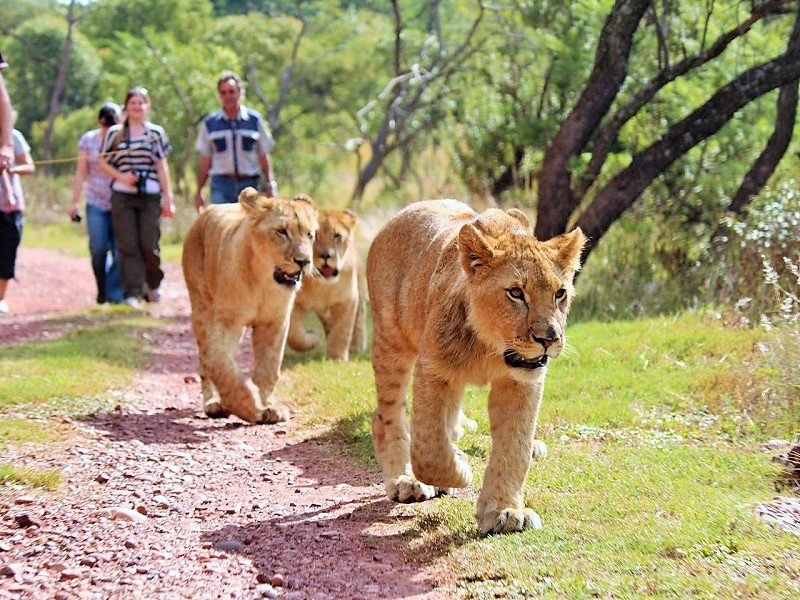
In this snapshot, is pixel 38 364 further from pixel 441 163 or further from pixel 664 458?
pixel 441 163

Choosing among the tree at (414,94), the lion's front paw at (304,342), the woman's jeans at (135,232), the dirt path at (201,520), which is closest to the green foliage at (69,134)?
the tree at (414,94)

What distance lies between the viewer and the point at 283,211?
6820 millimetres

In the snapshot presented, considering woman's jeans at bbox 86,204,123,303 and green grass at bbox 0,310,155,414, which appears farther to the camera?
woman's jeans at bbox 86,204,123,303

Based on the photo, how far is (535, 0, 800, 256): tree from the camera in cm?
895

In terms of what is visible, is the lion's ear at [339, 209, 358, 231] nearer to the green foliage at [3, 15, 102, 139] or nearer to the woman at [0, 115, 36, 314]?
the woman at [0, 115, 36, 314]

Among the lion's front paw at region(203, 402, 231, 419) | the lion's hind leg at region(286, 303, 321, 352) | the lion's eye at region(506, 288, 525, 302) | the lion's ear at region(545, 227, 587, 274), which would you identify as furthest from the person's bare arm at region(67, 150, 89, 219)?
the lion's eye at region(506, 288, 525, 302)

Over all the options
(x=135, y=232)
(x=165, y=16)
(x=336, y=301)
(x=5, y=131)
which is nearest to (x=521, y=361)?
(x=336, y=301)

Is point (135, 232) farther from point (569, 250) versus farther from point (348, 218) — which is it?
point (569, 250)

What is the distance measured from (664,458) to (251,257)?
2.85 meters

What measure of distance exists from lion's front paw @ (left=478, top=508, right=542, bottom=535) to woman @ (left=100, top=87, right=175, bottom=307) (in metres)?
7.05

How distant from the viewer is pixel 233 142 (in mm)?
9773

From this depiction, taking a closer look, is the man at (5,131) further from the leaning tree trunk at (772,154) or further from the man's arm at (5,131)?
the leaning tree trunk at (772,154)

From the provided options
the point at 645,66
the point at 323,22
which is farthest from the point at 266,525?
the point at 323,22

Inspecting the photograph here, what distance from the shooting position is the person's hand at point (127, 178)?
1083 centimetres
